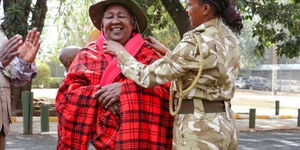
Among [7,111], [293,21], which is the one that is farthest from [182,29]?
[7,111]

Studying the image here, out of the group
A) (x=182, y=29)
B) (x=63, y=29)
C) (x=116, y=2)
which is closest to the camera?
(x=116, y=2)

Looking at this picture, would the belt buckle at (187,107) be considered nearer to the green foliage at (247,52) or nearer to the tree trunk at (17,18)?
the tree trunk at (17,18)

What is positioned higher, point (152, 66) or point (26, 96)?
point (152, 66)

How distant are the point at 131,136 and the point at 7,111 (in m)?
0.97

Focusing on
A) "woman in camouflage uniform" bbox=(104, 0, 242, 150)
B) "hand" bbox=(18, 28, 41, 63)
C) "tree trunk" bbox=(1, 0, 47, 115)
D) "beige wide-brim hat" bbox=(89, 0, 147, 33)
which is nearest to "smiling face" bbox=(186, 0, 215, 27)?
"woman in camouflage uniform" bbox=(104, 0, 242, 150)

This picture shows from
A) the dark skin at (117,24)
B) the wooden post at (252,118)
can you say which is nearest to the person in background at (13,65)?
the dark skin at (117,24)

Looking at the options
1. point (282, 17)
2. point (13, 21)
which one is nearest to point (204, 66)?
point (13, 21)

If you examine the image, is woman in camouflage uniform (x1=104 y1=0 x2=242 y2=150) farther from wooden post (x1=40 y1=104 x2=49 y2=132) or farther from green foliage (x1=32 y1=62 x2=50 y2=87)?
green foliage (x1=32 y1=62 x2=50 y2=87)

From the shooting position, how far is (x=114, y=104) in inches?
117

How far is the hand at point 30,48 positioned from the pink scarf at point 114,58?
16.0 inches

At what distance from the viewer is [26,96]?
12.5 m

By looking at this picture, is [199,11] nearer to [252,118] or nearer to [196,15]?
[196,15]

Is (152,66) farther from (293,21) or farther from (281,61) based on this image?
(281,61)

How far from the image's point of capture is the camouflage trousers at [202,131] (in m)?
2.82
